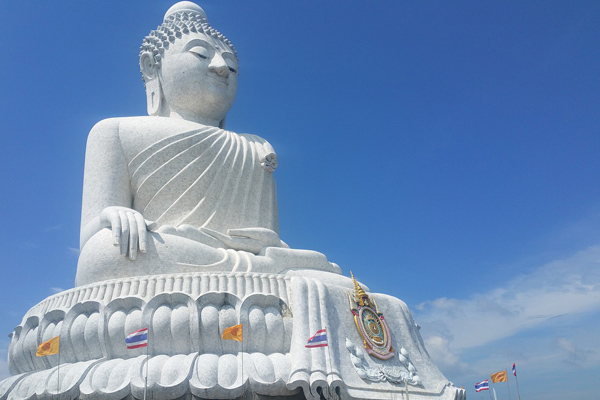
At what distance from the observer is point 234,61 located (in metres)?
11.8

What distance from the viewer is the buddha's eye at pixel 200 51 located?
36.9 ft

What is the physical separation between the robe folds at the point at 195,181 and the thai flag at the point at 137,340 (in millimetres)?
3168

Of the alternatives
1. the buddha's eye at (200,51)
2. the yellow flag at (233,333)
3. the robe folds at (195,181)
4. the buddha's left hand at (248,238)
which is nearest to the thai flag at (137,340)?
the yellow flag at (233,333)

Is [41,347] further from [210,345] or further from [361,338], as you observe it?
[361,338]

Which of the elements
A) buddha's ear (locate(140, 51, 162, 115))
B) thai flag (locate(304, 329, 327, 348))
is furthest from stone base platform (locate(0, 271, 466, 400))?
buddha's ear (locate(140, 51, 162, 115))

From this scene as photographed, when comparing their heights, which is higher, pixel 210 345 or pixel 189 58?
pixel 189 58

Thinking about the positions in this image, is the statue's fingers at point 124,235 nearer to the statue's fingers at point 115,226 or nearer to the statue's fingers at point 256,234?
the statue's fingers at point 115,226

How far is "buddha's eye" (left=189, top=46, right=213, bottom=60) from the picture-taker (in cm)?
1125

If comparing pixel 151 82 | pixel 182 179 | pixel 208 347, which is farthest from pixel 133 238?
pixel 151 82

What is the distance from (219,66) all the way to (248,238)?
3663mm

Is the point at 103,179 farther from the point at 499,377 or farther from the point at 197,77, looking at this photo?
the point at 499,377

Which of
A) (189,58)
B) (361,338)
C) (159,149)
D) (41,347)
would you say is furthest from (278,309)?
(189,58)

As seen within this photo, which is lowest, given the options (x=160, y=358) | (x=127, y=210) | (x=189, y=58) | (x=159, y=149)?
(x=160, y=358)

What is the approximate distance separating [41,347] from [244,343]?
2482 millimetres
